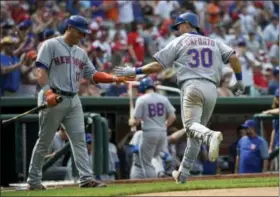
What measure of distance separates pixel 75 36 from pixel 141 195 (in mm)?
2217

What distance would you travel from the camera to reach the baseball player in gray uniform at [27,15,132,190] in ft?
37.5

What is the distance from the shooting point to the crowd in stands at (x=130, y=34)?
1683cm

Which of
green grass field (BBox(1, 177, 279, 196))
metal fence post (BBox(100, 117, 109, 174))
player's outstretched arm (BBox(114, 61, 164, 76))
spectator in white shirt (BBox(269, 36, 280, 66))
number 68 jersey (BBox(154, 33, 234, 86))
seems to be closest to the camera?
player's outstretched arm (BBox(114, 61, 164, 76))

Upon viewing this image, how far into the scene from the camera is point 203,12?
926 inches

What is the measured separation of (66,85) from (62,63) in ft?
0.85

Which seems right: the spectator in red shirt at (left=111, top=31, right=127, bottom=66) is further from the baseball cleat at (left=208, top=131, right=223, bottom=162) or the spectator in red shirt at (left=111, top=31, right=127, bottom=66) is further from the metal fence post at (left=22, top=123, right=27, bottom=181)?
the baseball cleat at (left=208, top=131, right=223, bottom=162)

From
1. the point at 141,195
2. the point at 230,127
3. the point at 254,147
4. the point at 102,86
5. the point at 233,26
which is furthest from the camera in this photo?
the point at 233,26

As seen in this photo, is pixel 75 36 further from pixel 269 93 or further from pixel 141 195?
pixel 269 93

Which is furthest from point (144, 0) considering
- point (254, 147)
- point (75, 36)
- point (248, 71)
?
point (75, 36)

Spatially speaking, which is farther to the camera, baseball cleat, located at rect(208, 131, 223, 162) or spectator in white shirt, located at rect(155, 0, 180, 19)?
spectator in white shirt, located at rect(155, 0, 180, 19)

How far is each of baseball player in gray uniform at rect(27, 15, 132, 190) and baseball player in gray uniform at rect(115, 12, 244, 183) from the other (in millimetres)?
1031

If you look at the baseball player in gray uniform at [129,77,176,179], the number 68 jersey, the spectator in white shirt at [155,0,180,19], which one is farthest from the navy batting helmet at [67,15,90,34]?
the spectator in white shirt at [155,0,180,19]

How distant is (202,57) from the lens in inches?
418

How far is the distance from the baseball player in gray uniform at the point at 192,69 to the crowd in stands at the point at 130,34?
4.67 meters
